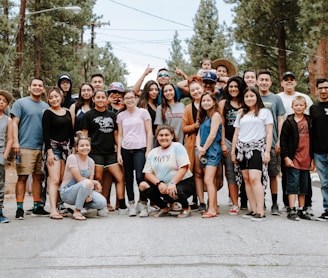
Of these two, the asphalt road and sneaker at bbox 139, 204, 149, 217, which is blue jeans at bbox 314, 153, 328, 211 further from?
sneaker at bbox 139, 204, 149, 217

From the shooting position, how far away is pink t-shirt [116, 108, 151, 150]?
7.10 metres

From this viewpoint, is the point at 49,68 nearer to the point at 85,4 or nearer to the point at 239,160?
the point at 85,4

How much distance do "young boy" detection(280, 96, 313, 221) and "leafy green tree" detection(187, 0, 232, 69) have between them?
3218cm

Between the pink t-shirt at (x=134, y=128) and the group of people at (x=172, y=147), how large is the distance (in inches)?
0.6

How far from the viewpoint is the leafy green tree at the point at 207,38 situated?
1539 inches

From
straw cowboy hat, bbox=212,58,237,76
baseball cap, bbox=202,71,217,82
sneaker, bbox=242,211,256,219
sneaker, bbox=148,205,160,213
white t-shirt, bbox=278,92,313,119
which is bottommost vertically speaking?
sneaker, bbox=148,205,160,213

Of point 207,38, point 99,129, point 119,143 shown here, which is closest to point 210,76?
point 119,143

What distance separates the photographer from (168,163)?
676 centimetres

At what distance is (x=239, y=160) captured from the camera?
6676 mm

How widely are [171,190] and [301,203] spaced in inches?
79.4

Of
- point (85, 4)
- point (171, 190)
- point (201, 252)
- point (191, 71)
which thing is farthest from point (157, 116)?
point (191, 71)

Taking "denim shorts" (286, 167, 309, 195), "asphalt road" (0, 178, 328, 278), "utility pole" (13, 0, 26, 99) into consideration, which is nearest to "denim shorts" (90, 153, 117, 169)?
"asphalt road" (0, 178, 328, 278)

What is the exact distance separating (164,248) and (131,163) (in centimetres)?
256

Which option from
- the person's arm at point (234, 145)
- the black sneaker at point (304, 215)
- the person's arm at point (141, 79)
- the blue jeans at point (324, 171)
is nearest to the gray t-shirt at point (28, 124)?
the person's arm at point (141, 79)
